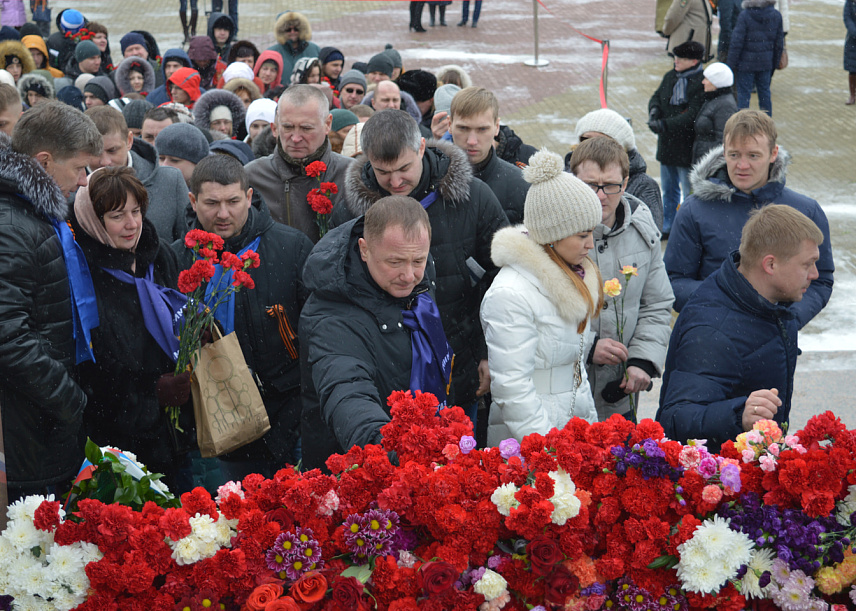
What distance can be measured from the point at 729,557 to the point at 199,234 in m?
2.25

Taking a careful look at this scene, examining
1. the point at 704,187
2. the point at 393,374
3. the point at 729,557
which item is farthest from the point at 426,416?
the point at 704,187

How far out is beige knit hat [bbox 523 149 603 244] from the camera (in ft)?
9.95

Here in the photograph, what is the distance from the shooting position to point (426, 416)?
2314mm

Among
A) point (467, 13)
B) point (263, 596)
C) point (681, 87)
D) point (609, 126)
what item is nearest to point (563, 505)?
point (263, 596)

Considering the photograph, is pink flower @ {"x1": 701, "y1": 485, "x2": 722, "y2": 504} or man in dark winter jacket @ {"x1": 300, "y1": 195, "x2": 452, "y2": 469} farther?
man in dark winter jacket @ {"x1": 300, "y1": 195, "x2": 452, "y2": 469}

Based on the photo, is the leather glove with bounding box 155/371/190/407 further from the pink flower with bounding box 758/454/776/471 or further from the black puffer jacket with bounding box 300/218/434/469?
the pink flower with bounding box 758/454/776/471

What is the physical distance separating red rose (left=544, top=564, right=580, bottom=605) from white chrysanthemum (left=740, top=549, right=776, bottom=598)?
43 centimetres

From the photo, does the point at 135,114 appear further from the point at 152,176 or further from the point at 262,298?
the point at 262,298

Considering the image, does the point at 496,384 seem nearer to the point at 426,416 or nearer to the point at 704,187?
the point at 426,416

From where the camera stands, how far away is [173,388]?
3359 mm

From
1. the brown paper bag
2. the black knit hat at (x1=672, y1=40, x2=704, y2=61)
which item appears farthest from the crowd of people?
the black knit hat at (x1=672, y1=40, x2=704, y2=61)

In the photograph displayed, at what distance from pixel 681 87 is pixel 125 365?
6311 mm

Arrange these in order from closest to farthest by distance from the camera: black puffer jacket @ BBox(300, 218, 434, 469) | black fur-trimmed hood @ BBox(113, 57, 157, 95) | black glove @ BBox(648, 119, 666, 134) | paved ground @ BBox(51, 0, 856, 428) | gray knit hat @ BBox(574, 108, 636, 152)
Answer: black puffer jacket @ BBox(300, 218, 434, 469), gray knit hat @ BBox(574, 108, 636, 152), paved ground @ BBox(51, 0, 856, 428), black glove @ BBox(648, 119, 666, 134), black fur-trimmed hood @ BBox(113, 57, 157, 95)

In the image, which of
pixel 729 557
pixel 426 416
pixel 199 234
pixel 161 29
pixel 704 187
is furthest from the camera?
pixel 161 29
